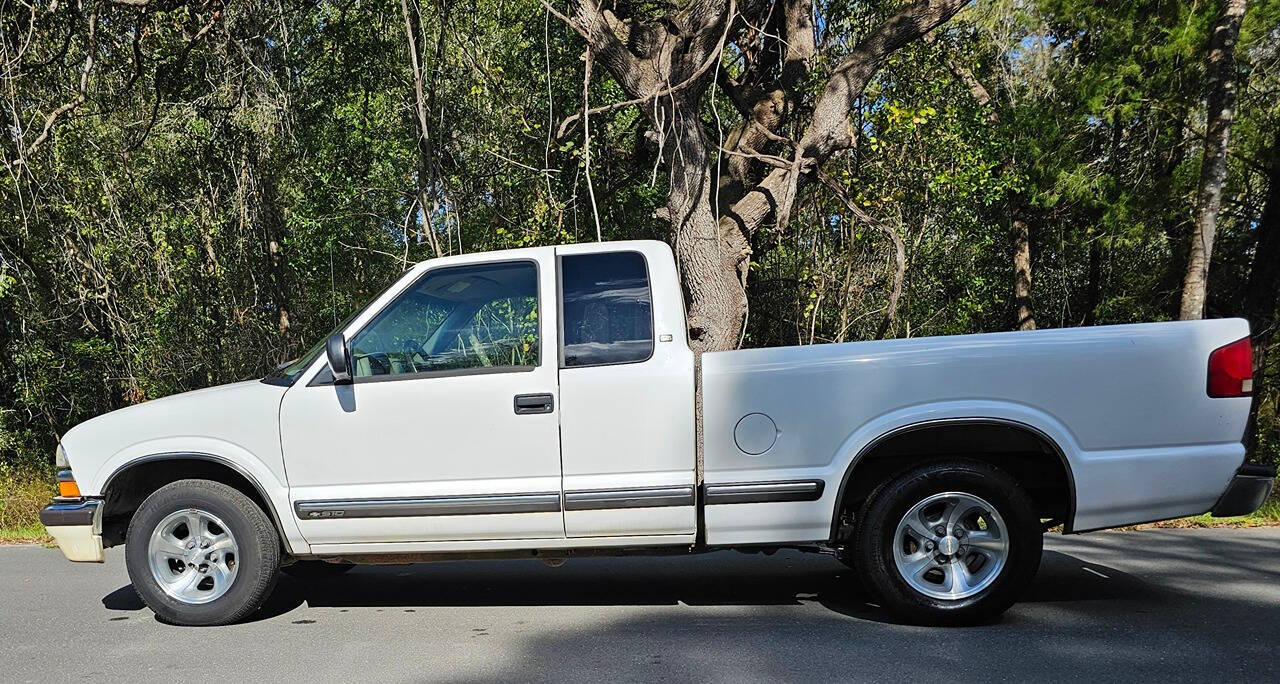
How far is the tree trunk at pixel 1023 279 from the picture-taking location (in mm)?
15836

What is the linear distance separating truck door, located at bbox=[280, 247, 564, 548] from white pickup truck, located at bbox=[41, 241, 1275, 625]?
1 cm

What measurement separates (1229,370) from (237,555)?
5300 mm

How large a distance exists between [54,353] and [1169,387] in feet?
46.4

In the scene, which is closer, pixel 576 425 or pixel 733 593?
pixel 576 425

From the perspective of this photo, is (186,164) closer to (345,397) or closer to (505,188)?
(505,188)

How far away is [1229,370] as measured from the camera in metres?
5.03

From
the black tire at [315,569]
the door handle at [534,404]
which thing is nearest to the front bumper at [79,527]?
the black tire at [315,569]

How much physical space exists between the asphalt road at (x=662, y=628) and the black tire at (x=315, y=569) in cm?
11

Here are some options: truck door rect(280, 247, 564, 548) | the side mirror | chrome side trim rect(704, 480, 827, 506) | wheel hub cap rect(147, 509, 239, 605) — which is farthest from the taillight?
wheel hub cap rect(147, 509, 239, 605)

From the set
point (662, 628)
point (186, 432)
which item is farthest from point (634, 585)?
point (186, 432)

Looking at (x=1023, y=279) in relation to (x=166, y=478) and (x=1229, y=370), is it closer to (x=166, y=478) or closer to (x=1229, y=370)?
(x=1229, y=370)

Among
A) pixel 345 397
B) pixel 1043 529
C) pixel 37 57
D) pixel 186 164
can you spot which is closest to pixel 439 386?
pixel 345 397

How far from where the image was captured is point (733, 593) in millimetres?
6117

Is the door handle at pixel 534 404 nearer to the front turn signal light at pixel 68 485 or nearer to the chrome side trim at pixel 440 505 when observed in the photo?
the chrome side trim at pixel 440 505
